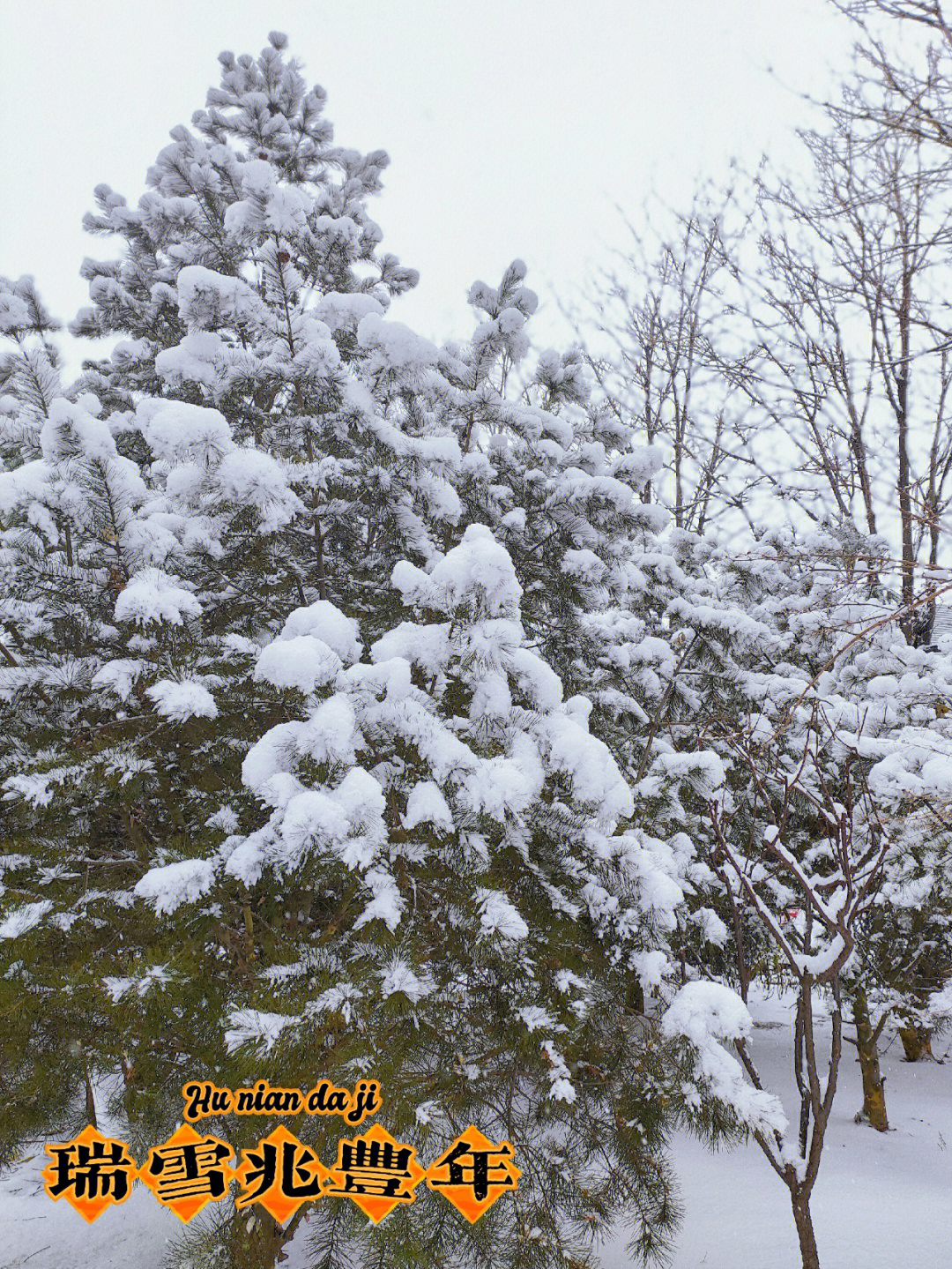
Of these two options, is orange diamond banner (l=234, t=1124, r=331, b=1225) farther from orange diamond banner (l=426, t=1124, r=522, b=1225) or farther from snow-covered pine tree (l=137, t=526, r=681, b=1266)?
orange diamond banner (l=426, t=1124, r=522, b=1225)

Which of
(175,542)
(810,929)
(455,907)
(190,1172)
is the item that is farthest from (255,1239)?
(175,542)

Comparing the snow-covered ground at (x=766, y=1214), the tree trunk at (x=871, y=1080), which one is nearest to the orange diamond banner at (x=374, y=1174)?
the snow-covered ground at (x=766, y=1214)

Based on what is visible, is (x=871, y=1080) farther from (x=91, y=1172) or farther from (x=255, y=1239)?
(x=91, y=1172)

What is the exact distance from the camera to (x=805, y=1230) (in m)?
2.50

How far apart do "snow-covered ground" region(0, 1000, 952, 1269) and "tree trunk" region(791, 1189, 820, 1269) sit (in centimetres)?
64

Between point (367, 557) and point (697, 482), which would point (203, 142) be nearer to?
point (367, 557)

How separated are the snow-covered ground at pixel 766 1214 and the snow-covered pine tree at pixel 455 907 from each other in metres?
0.95

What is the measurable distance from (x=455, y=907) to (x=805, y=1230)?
171 centimetres

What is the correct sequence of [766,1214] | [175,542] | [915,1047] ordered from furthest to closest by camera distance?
[915,1047], [766,1214], [175,542]

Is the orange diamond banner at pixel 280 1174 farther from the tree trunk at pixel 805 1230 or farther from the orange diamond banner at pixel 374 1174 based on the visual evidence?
the tree trunk at pixel 805 1230

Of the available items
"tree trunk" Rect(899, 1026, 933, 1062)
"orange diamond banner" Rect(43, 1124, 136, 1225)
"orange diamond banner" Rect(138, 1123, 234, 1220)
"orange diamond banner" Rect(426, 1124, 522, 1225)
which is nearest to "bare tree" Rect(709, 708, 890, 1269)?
"orange diamond banner" Rect(426, 1124, 522, 1225)

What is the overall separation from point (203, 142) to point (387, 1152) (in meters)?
6.01

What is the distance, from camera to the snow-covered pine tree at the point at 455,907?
1.97 meters

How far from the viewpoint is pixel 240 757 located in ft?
9.36
